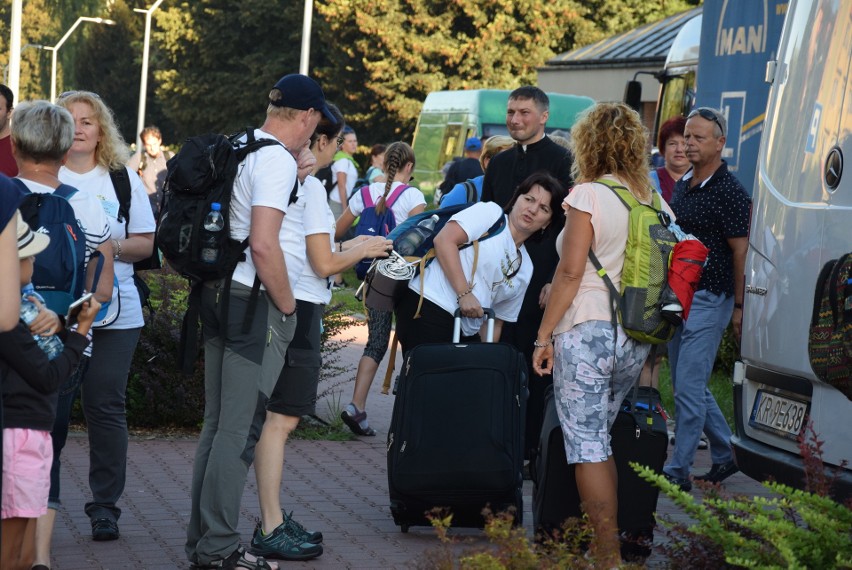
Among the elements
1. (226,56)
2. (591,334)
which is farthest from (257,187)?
(226,56)

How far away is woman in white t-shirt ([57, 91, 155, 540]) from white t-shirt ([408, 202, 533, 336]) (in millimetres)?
1470

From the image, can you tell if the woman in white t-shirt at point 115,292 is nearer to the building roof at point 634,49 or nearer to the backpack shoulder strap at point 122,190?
the backpack shoulder strap at point 122,190

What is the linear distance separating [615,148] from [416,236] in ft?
5.17

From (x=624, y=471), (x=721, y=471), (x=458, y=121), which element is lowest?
(x=721, y=471)

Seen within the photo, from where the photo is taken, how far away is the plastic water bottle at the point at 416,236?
665 centimetres

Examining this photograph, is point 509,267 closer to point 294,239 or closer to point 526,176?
point 526,176

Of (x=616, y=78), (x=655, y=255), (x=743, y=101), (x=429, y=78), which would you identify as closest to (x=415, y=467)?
A: (x=655, y=255)

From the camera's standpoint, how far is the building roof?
92.2ft

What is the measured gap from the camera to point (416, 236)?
6.68 meters

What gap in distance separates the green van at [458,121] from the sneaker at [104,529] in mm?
16997

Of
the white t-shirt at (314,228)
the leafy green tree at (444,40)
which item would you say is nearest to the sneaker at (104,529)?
the white t-shirt at (314,228)

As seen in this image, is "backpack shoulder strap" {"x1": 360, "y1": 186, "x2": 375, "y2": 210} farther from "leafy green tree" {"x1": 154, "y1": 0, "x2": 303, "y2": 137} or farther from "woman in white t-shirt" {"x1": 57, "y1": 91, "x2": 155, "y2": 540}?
"leafy green tree" {"x1": 154, "y1": 0, "x2": 303, "y2": 137}

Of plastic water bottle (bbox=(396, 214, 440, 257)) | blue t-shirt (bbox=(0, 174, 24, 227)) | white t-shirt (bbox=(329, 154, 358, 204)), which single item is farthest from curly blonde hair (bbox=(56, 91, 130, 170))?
white t-shirt (bbox=(329, 154, 358, 204))

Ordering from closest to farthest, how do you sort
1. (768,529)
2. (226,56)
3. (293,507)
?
1. (768,529)
2. (293,507)
3. (226,56)
